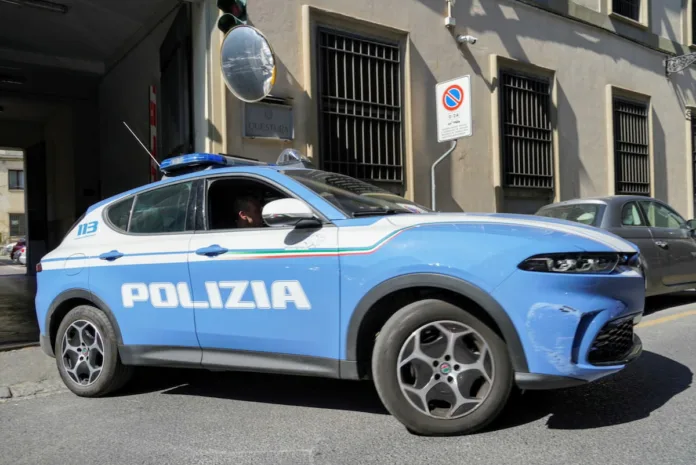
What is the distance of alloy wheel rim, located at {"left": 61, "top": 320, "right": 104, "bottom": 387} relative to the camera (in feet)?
14.8

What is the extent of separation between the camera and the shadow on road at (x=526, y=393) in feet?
11.8

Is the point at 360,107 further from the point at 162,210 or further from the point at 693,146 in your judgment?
the point at 693,146

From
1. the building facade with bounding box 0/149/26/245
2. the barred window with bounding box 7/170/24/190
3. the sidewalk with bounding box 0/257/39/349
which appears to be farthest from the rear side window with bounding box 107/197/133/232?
the barred window with bounding box 7/170/24/190

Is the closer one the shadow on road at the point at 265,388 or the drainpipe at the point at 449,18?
the shadow on road at the point at 265,388

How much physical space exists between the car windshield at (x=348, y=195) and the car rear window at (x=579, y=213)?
11.2ft

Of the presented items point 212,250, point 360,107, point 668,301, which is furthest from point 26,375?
point 668,301

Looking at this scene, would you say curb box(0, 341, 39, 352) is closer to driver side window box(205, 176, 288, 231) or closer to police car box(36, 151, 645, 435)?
police car box(36, 151, 645, 435)

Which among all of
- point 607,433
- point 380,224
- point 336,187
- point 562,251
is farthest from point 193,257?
point 607,433

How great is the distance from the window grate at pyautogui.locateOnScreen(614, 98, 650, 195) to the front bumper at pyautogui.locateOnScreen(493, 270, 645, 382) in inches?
478

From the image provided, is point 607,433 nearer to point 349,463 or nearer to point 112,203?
point 349,463

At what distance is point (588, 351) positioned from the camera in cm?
303

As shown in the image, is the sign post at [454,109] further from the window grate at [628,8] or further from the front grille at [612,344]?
the window grate at [628,8]

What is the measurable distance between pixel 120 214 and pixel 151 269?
79cm

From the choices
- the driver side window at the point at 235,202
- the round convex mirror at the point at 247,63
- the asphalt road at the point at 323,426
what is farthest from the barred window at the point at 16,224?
the driver side window at the point at 235,202
